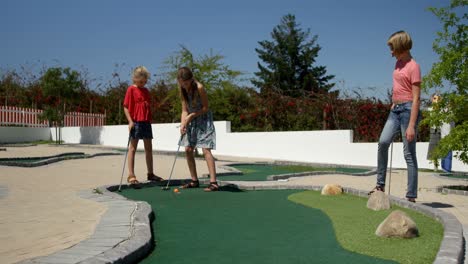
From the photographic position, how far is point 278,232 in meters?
3.38

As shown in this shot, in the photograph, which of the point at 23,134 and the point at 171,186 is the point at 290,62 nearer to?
the point at 23,134

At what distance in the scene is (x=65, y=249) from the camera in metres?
2.70

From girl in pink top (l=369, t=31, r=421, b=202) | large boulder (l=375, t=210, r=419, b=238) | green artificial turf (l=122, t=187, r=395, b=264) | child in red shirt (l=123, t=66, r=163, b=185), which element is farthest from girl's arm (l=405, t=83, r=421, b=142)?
child in red shirt (l=123, t=66, r=163, b=185)

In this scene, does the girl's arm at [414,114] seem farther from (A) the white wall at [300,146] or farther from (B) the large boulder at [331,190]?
(A) the white wall at [300,146]

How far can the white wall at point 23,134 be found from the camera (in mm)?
23203

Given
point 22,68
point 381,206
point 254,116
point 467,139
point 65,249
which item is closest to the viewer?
point 65,249

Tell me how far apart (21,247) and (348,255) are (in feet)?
6.35

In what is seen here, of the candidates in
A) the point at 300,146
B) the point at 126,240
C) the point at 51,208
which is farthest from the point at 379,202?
the point at 300,146

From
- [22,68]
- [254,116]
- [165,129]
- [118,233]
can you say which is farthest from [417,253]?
[22,68]

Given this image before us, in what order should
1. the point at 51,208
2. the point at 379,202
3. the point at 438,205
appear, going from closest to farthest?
the point at 379,202, the point at 51,208, the point at 438,205

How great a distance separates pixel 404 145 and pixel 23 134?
22.9 metres

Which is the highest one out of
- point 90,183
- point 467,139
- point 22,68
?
point 22,68

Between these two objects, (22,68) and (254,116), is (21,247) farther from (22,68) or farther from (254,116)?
(22,68)

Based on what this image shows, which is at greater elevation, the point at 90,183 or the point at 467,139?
the point at 467,139
